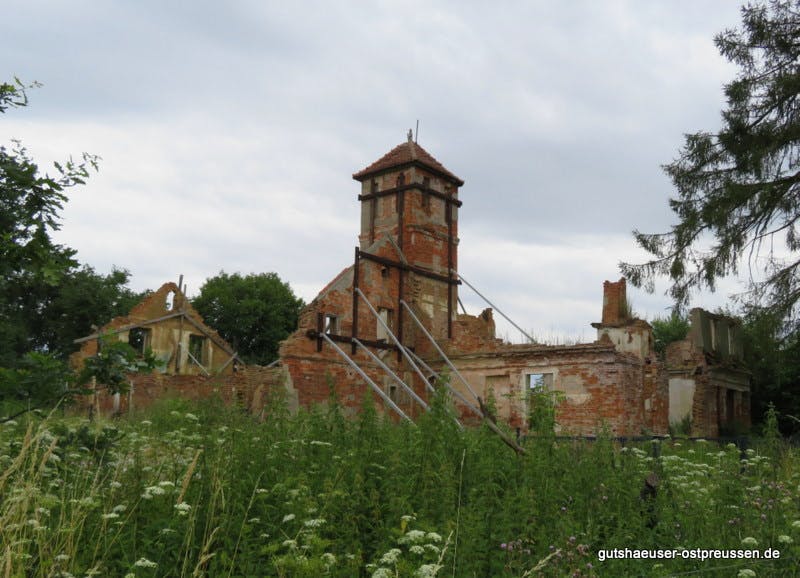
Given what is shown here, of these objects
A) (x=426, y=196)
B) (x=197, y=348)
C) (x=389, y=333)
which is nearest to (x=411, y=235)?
(x=426, y=196)

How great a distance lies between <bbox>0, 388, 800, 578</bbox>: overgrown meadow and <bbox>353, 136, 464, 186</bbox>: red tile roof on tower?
18666mm

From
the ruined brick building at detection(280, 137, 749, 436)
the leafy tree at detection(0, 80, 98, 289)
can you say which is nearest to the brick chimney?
the ruined brick building at detection(280, 137, 749, 436)

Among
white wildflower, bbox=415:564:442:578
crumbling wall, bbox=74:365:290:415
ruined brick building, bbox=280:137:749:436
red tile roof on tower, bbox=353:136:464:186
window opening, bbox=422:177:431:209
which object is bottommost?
white wildflower, bbox=415:564:442:578

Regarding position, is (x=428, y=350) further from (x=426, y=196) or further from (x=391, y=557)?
(x=391, y=557)

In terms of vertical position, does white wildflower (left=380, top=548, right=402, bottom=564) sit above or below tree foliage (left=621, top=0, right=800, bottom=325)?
below

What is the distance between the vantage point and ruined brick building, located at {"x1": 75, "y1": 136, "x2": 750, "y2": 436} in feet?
67.8

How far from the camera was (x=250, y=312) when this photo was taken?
42.0m

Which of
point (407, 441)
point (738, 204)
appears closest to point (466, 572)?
point (407, 441)

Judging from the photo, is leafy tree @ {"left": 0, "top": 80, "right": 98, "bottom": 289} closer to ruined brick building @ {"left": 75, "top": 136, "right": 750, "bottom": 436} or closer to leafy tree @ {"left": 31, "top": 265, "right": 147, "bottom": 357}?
ruined brick building @ {"left": 75, "top": 136, "right": 750, "bottom": 436}

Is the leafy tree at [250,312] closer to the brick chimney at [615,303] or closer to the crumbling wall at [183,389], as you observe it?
the crumbling wall at [183,389]

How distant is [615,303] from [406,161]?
8.32 m

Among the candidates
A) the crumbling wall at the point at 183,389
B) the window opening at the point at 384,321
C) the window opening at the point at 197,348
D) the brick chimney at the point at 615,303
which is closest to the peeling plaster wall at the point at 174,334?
the window opening at the point at 197,348

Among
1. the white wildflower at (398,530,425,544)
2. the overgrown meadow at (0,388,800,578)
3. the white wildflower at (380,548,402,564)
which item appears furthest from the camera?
the overgrown meadow at (0,388,800,578)

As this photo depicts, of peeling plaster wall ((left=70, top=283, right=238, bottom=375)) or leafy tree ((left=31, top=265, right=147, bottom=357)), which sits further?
leafy tree ((left=31, top=265, right=147, bottom=357))
